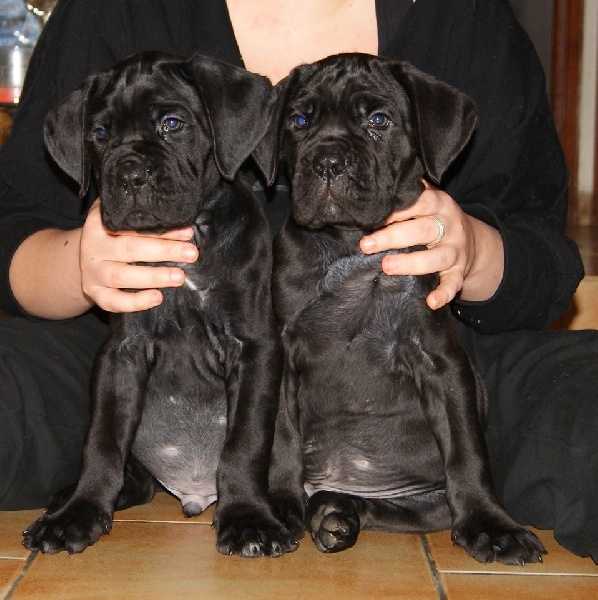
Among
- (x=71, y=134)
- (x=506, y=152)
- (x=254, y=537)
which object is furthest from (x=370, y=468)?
(x=71, y=134)

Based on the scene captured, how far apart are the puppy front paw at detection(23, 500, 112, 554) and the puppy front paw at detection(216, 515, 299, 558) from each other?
26cm

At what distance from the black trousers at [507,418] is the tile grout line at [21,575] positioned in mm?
305

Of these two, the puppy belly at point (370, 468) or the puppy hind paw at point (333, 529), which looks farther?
the puppy belly at point (370, 468)

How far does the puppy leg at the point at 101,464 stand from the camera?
2.39 metres

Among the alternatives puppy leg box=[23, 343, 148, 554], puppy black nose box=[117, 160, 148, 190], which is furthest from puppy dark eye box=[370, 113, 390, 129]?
puppy leg box=[23, 343, 148, 554]

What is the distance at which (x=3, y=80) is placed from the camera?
5570 millimetres

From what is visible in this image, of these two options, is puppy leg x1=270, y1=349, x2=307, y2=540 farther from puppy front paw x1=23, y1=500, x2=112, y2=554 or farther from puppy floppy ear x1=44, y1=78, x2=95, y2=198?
puppy floppy ear x1=44, y1=78, x2=95, y2=198

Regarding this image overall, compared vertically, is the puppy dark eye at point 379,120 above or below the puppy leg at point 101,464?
above

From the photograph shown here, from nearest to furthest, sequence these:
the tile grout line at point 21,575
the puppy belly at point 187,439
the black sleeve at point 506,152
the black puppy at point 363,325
→ the tile grout line at point 21,575
the black puppy at point 363,325
the puppy belly at point 187,439
the black sleeve at point 506,152

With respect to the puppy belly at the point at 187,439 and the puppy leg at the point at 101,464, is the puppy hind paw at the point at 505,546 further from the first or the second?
the puppy leg at the point at 101,464

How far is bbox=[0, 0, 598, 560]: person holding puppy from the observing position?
8.48ft

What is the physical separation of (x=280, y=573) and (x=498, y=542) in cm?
46

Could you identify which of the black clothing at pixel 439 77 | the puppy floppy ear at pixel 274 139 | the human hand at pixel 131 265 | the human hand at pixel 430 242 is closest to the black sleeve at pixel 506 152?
the black clothing at pixel 439 77

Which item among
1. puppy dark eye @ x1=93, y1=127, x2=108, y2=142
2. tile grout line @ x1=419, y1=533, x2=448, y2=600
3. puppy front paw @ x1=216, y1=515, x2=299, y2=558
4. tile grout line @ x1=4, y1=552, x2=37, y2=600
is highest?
puppy dark eye @ x1=93, y1=127, x2=108, y2=142
